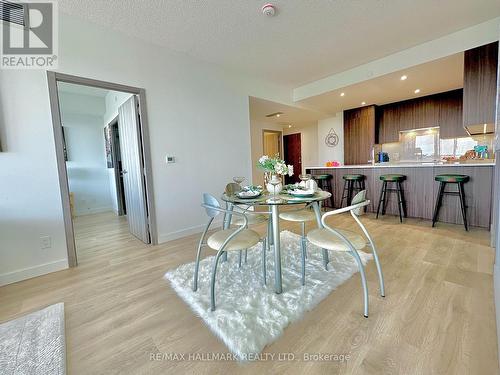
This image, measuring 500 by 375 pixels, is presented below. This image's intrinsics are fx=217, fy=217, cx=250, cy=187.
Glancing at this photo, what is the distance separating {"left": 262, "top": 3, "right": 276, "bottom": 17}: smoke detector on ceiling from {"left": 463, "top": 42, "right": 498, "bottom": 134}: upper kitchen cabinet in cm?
267

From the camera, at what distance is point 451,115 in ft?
15.5

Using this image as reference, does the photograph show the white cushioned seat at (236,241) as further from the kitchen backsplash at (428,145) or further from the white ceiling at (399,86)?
the kitchen backsplash at (428,145)

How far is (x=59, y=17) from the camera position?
2.28 metres

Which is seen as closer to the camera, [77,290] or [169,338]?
[169,338]

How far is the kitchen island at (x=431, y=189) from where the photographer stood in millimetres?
3146

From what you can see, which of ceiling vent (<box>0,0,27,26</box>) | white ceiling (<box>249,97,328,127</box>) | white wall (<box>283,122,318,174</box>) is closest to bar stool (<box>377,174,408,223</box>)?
white ceiling (<box>249,97,328,127</box>)

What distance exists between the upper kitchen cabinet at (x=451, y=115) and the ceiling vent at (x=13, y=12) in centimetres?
698

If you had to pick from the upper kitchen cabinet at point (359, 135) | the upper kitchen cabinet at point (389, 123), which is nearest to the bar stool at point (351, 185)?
the upper kitchen cabinet at point (359, 135)

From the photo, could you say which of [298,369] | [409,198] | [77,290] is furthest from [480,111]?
[77,290]

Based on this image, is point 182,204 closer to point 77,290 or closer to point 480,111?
point 77,290

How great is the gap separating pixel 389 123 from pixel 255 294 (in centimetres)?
581

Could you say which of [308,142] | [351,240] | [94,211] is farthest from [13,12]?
[308,142]

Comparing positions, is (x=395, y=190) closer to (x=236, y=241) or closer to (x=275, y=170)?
(x=275, y=170)

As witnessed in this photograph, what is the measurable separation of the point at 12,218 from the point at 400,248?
4.19 metres
